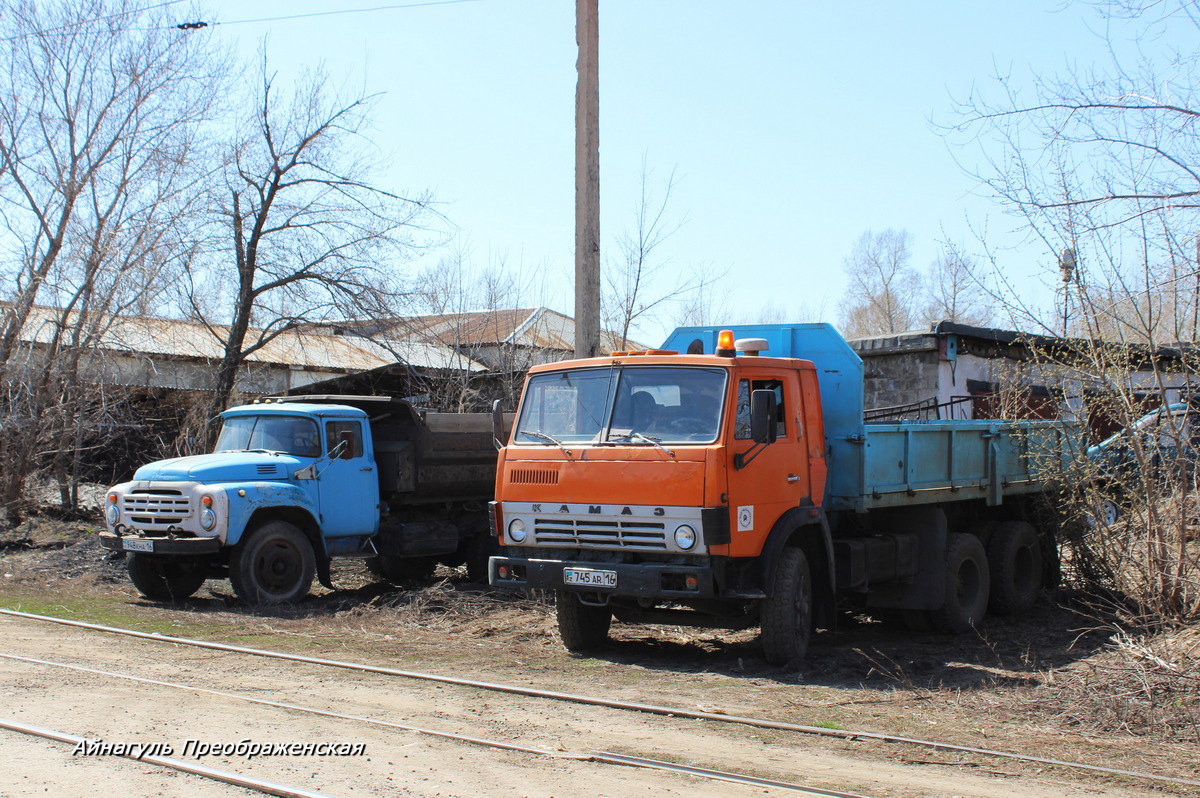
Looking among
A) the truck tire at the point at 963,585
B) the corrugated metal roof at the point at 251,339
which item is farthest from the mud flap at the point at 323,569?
the truck tire at the point at 963,585

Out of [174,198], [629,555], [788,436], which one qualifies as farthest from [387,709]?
[174,198]

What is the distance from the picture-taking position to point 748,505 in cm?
818

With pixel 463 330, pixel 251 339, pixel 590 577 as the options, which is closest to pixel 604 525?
pixel 590 577

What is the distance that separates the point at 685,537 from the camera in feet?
26.4

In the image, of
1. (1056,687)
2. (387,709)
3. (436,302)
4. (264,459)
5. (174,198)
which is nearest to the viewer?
(387,709)

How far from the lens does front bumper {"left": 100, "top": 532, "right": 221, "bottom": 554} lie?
11.1 metres

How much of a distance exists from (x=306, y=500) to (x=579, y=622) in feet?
14.0

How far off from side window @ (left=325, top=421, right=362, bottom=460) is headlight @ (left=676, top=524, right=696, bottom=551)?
5.64m

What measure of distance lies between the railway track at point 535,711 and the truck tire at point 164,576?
2.57m

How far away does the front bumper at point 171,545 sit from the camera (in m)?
11.1

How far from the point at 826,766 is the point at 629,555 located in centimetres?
292

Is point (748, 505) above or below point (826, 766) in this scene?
above

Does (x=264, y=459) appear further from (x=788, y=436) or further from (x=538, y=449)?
(x=788, y=436)

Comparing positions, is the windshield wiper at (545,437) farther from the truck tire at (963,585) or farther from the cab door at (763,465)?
the truck tire at (963,585)
